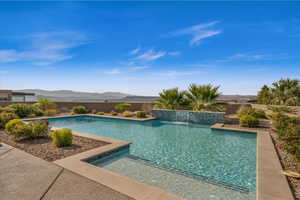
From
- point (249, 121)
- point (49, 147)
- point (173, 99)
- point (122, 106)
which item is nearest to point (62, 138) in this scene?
point (49, 147)

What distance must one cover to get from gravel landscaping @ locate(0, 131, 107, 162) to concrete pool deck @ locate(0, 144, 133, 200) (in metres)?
0.56

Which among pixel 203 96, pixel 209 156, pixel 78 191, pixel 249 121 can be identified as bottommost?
pixel 209 156

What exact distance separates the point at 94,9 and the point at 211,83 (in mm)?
9593

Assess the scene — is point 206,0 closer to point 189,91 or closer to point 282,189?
point 189,91

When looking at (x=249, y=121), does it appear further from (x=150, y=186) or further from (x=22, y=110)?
(x=22, y=110)

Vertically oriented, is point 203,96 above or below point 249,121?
above

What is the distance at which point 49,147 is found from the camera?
5008 millimetres

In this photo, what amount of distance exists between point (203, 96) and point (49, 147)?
1065 centimetres

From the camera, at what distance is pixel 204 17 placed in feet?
31.3

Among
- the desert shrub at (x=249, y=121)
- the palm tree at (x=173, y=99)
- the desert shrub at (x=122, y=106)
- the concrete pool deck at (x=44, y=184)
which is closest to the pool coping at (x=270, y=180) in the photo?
the concrete pool deck at (x=44, y=184)

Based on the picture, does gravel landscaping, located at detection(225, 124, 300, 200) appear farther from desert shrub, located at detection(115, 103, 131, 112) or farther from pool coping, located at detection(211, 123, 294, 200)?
desert shrub, located at detection(115, 103, 131, 112)

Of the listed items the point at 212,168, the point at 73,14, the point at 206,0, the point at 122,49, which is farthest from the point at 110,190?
the point at 122,49

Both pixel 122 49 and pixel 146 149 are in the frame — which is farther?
pixel 122 49

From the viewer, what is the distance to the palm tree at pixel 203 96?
11.9 m
